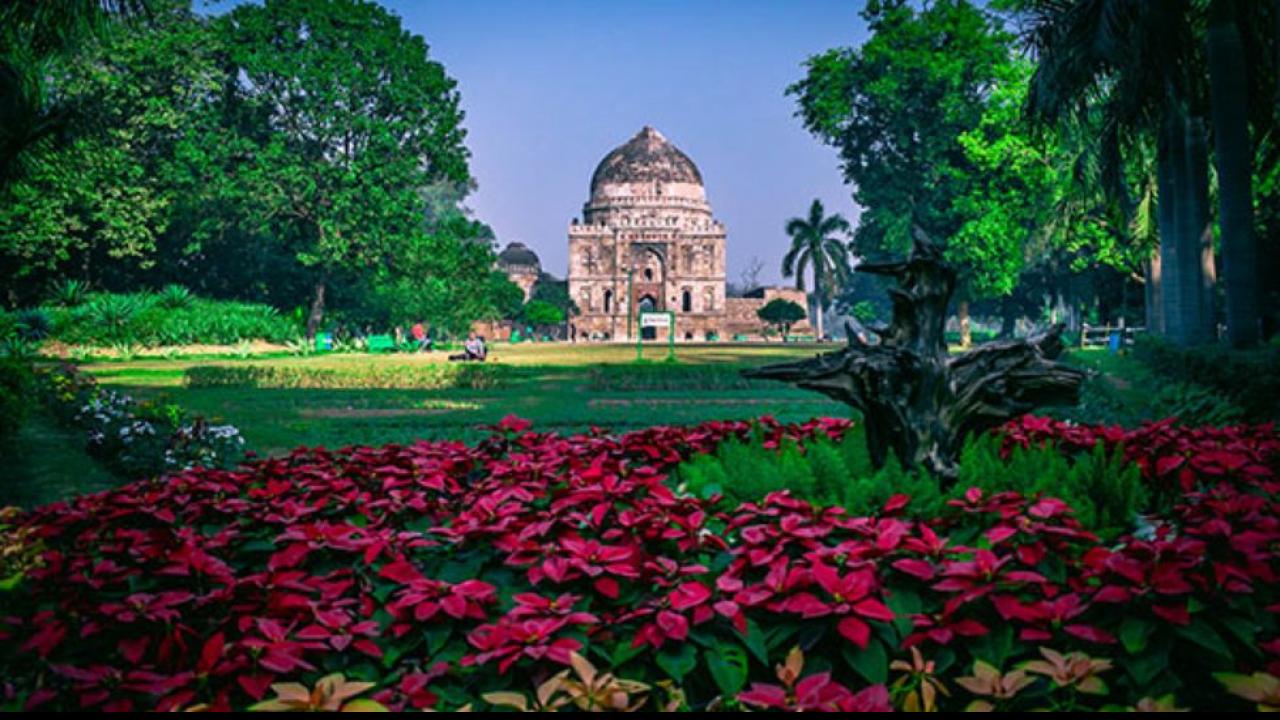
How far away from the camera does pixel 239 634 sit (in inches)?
92.0

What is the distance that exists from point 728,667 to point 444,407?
10.4m

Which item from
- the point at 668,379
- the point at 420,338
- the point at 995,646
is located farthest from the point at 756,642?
the point at 420,338

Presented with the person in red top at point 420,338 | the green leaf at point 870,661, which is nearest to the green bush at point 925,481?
the green leaf at point 870,661

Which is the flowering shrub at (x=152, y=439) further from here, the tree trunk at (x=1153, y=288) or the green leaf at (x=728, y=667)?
the tree trunk at (x=1153, y=288)

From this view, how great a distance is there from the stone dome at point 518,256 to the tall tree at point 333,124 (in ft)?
128

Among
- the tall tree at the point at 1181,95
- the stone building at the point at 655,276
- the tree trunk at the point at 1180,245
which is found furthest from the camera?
the stone building at the point at 655,276

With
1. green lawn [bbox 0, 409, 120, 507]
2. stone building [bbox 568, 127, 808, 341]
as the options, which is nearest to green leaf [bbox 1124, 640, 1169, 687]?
green lawn [bbox 0, 409, 120, 507]

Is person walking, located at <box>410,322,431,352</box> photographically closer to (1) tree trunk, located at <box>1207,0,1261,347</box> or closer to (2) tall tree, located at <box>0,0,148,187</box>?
(2) tall tree, located at <box>0,0,148,187</box>

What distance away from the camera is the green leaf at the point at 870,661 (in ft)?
6.95

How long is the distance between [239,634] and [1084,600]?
1.98 meters

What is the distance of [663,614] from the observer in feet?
7.30

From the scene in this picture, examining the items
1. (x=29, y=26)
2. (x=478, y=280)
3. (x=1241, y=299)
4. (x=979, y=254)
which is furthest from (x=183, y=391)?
(x=979, y=254)

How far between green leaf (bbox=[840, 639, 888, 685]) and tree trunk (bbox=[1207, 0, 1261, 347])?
30.7ft

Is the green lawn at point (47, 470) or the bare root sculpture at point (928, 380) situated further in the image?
the green lawn at point (47, 470)
